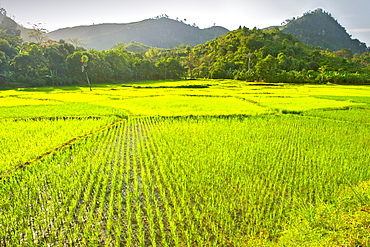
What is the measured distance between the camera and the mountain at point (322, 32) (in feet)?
305

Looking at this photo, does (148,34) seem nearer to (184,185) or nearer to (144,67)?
(144,67)

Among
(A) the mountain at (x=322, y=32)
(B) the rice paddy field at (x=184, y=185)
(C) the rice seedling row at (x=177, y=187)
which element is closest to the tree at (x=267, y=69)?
(B) the rice paddy field at (x=184, y=185)

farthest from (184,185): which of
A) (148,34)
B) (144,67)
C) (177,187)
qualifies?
(148,34)

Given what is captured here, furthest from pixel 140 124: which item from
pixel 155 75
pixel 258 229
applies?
pixel 155 75

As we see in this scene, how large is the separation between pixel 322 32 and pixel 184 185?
121m

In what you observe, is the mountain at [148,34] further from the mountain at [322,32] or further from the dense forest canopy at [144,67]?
the dense forest canopy at [144,67]

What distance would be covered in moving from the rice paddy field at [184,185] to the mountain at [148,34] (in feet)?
518

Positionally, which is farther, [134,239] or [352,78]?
[352,78]

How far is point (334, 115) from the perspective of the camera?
10.4 metres

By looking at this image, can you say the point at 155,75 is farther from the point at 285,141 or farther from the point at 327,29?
the point at 327,29

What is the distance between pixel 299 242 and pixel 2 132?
9.38 meters

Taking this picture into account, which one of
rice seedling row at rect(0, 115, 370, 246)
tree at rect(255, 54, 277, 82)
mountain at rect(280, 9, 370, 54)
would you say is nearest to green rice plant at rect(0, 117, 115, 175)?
rice seedling row at rect(0, 115, 370, 246)

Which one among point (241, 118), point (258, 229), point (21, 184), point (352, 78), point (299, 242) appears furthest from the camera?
point (352, 78)

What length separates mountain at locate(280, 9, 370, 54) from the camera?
92.9m
